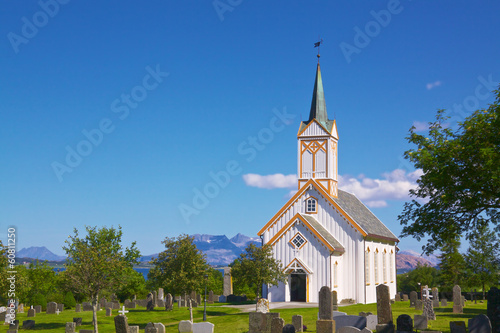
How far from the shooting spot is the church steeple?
50.1 m

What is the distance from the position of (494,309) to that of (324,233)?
85.6ft

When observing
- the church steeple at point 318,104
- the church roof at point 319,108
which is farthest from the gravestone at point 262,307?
the church steeple at point 318,104

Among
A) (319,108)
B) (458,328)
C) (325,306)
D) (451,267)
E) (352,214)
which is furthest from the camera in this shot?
(451,267)

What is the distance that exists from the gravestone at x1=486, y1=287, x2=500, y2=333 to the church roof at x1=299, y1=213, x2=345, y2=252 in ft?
77.2

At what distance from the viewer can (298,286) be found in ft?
147

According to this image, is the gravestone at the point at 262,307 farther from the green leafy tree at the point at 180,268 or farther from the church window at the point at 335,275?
the church window at the point at 335,275

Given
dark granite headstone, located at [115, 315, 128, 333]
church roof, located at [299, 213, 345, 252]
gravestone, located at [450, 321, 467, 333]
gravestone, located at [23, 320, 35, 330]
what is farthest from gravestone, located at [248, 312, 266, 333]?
church roof, located at [299, 213, 345, 252]

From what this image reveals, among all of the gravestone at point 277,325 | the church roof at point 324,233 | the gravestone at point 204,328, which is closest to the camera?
the gravestone at point 277,325

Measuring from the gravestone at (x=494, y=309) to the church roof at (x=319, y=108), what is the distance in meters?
30.7

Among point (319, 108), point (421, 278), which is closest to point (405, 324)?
point (319, 108)

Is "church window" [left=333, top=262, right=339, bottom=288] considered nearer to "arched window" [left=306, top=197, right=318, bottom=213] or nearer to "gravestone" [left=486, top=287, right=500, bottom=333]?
"arched window" [left=306, top=197, right=318, bottom=213]

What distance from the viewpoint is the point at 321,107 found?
50750 mm

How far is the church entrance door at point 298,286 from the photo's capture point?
145 ft

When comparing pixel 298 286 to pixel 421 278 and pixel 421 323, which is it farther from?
pixel 421 278
